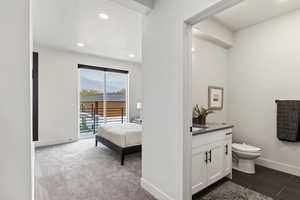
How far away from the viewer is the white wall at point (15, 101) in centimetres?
62

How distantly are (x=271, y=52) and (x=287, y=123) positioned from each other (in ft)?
4.34

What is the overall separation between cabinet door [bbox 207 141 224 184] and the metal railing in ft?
13.0

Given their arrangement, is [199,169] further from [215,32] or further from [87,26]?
[87,26]

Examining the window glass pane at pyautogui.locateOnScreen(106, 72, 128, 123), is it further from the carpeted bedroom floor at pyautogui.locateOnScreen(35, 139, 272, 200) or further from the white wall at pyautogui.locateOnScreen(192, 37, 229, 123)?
the white wall at pyautogui.locateOnScreen(192, 37, 229, 123)

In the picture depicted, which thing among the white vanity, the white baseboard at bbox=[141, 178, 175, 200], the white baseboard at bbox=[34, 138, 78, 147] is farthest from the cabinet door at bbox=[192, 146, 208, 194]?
the white baseboard at bbox=[34, 138, 78, 147]

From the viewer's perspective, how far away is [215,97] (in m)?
3.02

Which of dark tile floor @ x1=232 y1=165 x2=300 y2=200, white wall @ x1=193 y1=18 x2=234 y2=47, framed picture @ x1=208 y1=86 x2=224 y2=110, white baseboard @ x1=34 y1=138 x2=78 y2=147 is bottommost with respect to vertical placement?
dark tile floor @ x1=232 y1=165 x2=300 y2=200

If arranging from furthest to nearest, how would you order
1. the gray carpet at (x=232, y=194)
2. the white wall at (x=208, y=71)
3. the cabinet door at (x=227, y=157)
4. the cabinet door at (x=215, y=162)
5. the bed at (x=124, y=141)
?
the bed at (x=124, y=141) → the white wall at (x=208, y=71) → the cabinet door at (x=227, y=157) → the cabinet door at (x=215, y=162) → the gray carpet at (x=232, y=194)

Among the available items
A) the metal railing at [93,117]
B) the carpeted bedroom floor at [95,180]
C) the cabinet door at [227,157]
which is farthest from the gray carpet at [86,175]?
the metal railing at [93,117]

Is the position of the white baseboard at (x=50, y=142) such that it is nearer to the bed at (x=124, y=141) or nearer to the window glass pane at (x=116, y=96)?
the window glass pane at (x=116, y=96)

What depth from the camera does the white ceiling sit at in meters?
2.24

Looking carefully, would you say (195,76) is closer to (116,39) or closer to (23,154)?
(116,39)

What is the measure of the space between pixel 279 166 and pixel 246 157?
727mm

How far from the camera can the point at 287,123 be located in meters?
2.42
